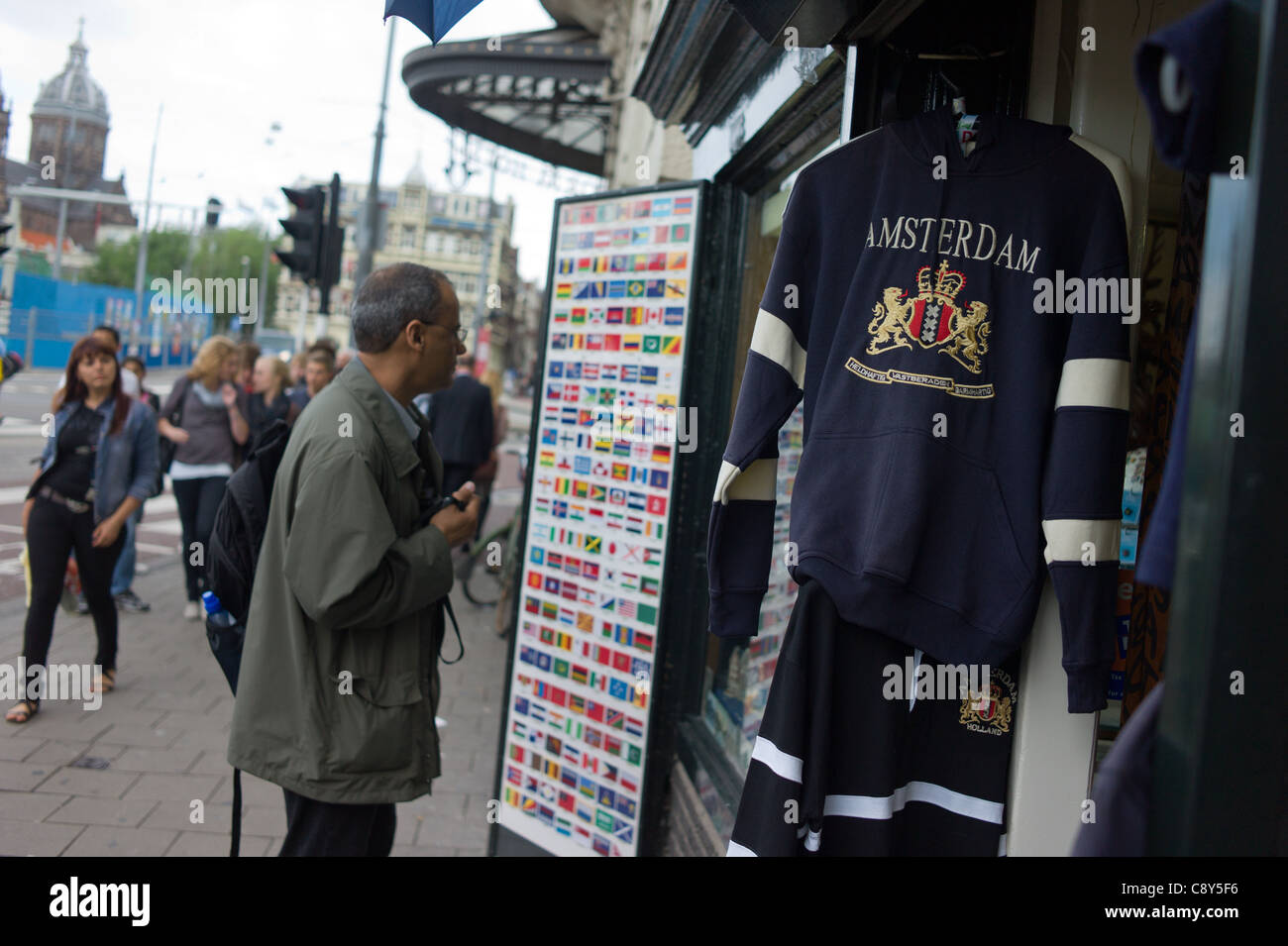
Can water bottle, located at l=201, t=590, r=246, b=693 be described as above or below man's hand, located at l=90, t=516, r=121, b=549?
above

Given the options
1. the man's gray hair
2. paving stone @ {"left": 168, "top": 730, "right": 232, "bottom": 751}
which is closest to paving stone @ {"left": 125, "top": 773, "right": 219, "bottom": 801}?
paving stone @ {"left": 168, "top": 730, "right": 232, "bottom": 751}

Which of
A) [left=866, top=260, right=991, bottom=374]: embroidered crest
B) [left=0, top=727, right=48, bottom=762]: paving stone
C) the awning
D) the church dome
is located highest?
the church dome

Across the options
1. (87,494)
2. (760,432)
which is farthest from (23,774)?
(760,432)

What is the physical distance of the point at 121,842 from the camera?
358cm

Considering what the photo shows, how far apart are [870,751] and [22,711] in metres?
4.50

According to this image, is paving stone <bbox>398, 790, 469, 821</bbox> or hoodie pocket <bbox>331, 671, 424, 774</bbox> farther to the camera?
paving stone <bbox>398, 790, 469, 821</bbox>

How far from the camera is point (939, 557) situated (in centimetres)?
175

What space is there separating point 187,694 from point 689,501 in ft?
11.0

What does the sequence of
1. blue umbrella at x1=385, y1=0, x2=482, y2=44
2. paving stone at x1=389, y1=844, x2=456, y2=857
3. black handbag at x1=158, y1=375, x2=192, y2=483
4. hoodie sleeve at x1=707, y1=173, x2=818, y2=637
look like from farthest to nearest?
1. black handbag at x1=158, y1=375, x2=192, y2=483
2. paving stone at x1=389, y1=844, x2=456, y2=857
3. blue umbrella at x1=385, y1=0, x2=482, y2=44
4. hoodie sleeve at x1=707, y1=173, x2=818, y2=637

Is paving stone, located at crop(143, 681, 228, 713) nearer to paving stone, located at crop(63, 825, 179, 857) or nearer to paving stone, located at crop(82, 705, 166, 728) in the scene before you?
paving stone, located at crop(82, 705, 166, 728)

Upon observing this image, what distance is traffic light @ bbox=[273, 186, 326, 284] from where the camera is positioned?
26.8 ft

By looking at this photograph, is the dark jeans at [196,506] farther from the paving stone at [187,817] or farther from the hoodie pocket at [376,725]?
the hoodie pocket at [376,725]

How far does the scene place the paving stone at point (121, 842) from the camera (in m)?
3.49

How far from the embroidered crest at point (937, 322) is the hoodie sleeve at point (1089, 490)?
160 millimetres
